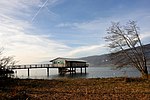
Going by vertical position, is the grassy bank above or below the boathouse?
below

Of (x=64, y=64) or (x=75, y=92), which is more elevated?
(x=64, y=64)

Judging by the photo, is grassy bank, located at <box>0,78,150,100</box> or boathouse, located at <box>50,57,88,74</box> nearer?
grassy bank, located at <box>0,78,150,100</box>

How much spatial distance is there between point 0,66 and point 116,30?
1881 cm

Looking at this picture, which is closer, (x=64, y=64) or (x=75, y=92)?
(x=75, y=92)

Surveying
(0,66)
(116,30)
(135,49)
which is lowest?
(0,66)

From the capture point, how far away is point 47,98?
1600 centimetres

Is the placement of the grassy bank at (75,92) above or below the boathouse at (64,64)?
below

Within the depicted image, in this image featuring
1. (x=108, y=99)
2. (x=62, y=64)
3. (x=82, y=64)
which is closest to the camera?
(x=108, y=99)

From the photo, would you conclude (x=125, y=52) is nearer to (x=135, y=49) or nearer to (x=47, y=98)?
(x=135, y=49)

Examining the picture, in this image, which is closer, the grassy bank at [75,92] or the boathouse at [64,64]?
the grassy bank at [75,92]

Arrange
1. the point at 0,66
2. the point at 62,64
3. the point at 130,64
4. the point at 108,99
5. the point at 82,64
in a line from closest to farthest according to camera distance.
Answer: the point at 108,99, the point at 0,66, the point at 130,64, the point at 62,64, the point at 82,64

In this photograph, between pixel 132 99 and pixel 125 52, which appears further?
pixel 125 52

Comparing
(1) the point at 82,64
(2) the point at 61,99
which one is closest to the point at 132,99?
(2) the point at 61,99

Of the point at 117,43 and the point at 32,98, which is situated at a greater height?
the point at 117,43
